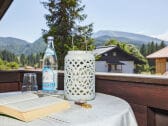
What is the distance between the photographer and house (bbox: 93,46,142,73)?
4.32 m

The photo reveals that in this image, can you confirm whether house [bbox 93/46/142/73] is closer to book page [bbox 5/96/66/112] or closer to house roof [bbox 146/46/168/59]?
house roof [bbox 146/46/168/59]

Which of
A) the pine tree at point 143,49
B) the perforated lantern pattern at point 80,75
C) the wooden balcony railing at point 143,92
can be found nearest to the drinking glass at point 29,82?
the perforated lantern pattern at point 80,75

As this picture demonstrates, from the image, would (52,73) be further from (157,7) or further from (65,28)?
(157,7)

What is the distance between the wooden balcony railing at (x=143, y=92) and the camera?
44.0 inches

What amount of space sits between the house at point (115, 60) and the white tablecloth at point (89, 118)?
3.31 meters

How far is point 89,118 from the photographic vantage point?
0.69 meters

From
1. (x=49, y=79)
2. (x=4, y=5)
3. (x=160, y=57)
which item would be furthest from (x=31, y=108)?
(x=160, y=57)

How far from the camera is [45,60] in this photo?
3.92 ft

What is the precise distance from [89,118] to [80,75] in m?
0.25

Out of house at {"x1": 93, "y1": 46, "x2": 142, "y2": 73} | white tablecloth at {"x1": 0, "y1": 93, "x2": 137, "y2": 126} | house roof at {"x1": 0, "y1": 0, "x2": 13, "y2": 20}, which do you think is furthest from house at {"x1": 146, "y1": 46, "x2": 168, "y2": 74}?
white tablecloth at {"x1": 0, "y1": 93, "x2": 137, "y2": 126}

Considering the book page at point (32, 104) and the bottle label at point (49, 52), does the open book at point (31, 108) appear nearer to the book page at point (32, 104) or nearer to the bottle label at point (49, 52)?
the book page at point (32, 104)

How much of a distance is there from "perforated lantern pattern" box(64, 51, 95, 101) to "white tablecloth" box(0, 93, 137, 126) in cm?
7

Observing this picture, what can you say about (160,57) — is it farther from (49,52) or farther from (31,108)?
(31,108)

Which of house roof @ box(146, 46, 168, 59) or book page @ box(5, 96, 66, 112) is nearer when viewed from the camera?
book page @ box(5, 96, 66, 112)
